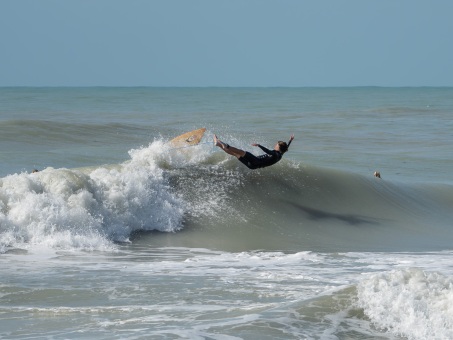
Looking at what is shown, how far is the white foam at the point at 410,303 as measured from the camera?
7320mm

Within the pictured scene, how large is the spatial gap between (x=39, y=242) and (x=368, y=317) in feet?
17.9

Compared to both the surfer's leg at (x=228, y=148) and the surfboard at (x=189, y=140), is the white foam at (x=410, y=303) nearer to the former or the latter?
the surfer's leg at (x=228, y=148)

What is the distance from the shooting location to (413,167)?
2286 centimetres

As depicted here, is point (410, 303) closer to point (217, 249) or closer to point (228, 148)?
point (228, 148)

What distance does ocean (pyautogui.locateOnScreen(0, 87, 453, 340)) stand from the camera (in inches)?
299

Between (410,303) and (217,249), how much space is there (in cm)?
479

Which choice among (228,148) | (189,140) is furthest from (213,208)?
(228,148)

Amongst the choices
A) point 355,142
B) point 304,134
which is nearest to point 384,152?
point 355,142

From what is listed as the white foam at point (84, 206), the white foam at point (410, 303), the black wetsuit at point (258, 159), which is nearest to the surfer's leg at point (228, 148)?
the black wetsuit at point (258, 159)

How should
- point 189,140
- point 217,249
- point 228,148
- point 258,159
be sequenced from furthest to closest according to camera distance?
→ point 189,140 → point 258,159 → point 217,249 → point 228,148

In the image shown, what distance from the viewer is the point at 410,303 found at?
771 centimetres

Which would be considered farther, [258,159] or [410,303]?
[258,159]

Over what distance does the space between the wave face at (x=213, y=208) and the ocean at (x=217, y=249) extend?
0.03 meters

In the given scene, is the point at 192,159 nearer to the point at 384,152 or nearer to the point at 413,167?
the point at 413,167
